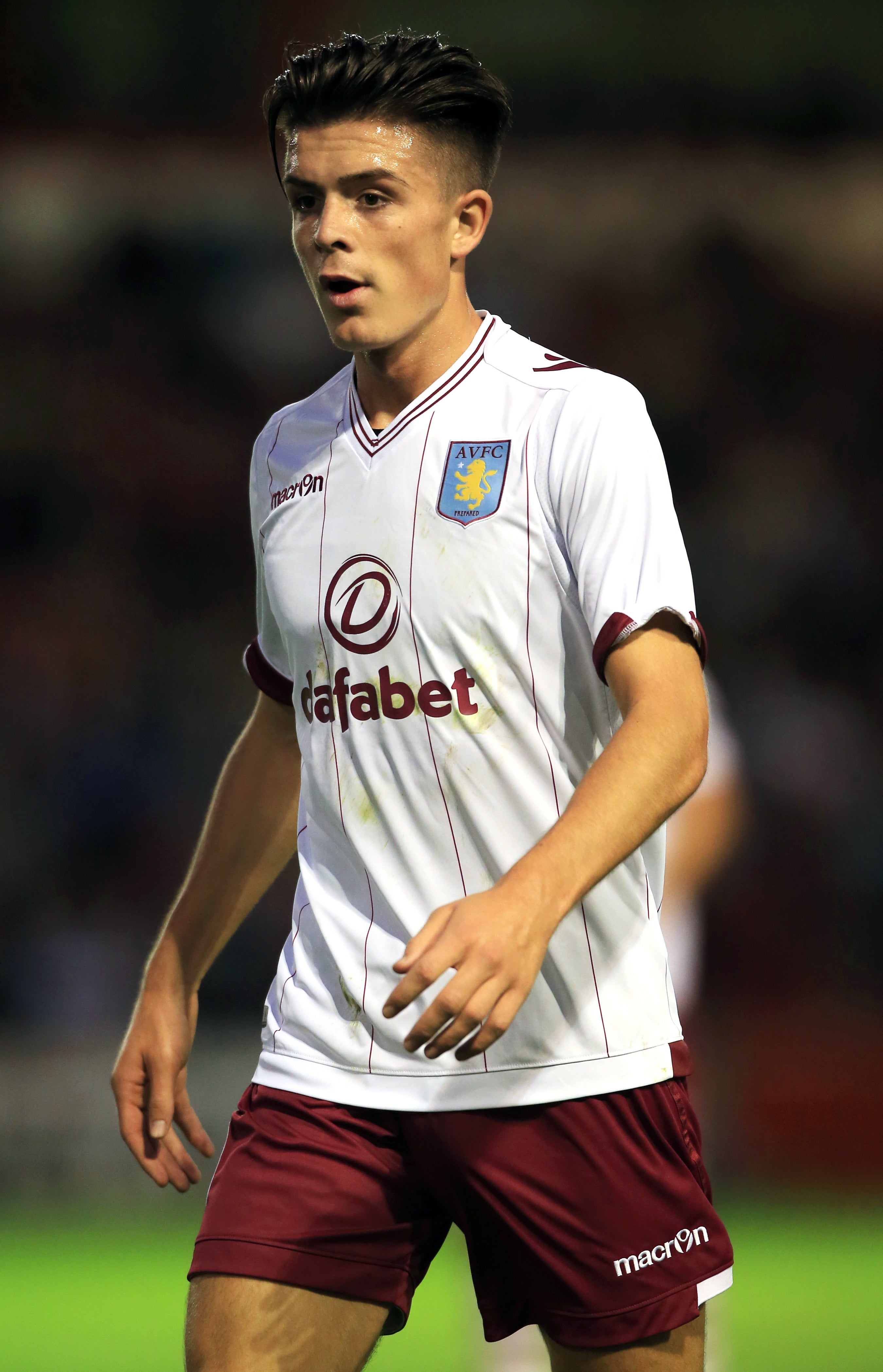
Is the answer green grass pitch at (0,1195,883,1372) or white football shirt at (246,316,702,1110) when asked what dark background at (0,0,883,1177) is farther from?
white football shirt at (246,316,702,1110)

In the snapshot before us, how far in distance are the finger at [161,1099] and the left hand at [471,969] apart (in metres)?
0.81

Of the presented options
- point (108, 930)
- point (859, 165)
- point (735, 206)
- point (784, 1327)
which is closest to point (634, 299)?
point (735, 206)

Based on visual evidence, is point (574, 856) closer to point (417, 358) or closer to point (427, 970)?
point (427, 970)

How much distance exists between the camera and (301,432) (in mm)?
2389

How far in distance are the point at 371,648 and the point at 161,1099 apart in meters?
0.69

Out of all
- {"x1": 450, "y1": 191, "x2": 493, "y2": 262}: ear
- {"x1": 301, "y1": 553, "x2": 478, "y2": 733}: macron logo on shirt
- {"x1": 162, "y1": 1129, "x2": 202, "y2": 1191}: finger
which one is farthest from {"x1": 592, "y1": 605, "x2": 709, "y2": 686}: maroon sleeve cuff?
{"x1": 162, "y1": 1129, "x2": 202, "y2": 1191}: finger

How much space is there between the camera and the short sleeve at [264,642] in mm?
2396

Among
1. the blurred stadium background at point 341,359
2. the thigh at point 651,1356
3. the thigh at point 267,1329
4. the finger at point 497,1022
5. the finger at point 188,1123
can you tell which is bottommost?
the thigh at point 651,1356

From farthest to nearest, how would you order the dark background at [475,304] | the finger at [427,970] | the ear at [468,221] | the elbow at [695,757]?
the dark background at [475,304] → the ear at [468,221] → the elbow at [695,757] → the finger at [427,970]

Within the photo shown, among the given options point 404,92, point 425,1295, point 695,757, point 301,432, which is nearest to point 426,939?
point 695,757

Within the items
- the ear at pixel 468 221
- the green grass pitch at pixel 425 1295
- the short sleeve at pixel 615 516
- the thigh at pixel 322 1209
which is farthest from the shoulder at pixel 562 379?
the green grass pitch at pixel 425 1295

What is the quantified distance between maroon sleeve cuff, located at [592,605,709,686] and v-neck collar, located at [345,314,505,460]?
468 millimetres

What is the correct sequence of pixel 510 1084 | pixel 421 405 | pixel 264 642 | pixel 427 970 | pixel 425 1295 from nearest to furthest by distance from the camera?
pixel 427 970
pixel 510 1084
pixel 421 405
pixel 264 642
pixel 425 1295

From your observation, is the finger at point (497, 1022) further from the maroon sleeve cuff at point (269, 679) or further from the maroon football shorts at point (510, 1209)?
the maroon sleeve cuff at point (269, 679)
